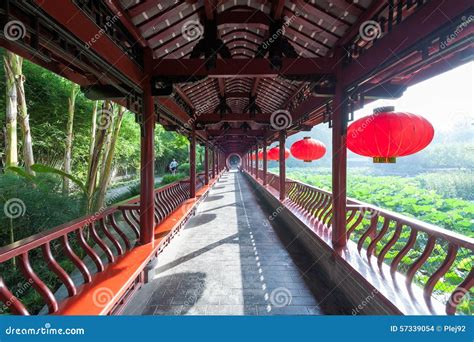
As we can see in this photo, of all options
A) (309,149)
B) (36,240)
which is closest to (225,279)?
(36,240)

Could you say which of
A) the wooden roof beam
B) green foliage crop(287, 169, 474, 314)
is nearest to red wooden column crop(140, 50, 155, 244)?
the wooden roof beam

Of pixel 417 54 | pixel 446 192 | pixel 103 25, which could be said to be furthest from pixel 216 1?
pixel 446 192

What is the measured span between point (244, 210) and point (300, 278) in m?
4.58

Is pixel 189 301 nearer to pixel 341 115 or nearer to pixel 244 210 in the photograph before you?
pixel 341 115

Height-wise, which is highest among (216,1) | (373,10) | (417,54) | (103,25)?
(216,1)

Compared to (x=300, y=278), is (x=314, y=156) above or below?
above

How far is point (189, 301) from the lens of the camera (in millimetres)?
2957

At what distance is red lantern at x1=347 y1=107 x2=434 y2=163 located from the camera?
7.41 feet

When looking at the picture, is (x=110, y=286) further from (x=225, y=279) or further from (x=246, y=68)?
(x=246, y=68)

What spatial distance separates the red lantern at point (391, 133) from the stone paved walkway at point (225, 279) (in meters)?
1.93

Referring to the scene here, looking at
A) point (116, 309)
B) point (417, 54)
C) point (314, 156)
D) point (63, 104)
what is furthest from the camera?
point (63, 104)

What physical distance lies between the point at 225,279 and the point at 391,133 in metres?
2.70

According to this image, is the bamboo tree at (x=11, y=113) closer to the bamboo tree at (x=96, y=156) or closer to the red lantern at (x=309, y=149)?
the bamboo tree at (x=96, y=156)

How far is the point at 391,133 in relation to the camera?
231cm
